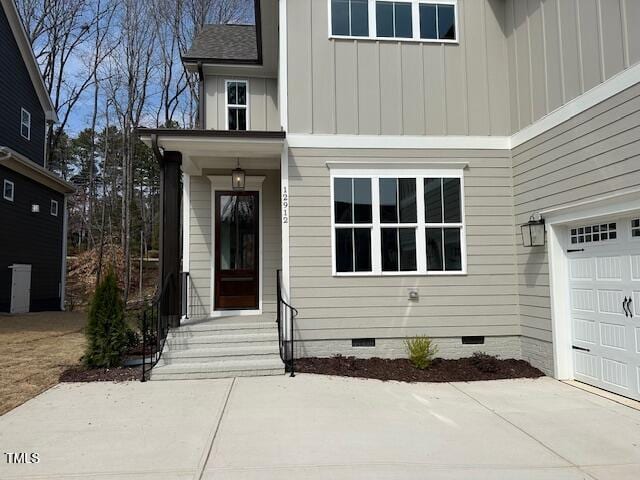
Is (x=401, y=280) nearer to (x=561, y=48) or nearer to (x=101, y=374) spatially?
(x=561, y=48)

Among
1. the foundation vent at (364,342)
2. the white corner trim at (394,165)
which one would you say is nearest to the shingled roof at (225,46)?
the white corner trim at (394,165)

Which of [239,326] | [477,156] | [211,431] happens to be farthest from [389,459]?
[477,156]

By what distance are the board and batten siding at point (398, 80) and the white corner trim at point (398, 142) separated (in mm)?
90

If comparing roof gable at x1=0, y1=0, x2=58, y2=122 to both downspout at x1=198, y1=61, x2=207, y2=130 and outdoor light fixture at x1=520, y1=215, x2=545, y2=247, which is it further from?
outdoor light fixture at x1=520, y1=215, x2=545, y2=247

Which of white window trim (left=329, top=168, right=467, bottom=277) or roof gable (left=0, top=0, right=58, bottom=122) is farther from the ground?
roof gable (left=0, top=0, right=58, bottom=122)

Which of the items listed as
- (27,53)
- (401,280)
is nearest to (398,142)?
(401,280)

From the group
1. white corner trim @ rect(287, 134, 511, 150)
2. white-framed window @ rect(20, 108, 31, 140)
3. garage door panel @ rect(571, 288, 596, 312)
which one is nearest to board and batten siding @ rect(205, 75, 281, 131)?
white corner trim @ rect(287, 134, 511, 150)

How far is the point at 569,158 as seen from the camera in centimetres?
562

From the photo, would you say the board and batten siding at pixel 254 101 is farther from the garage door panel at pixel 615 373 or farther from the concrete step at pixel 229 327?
the garage door panel at pixel 615 373

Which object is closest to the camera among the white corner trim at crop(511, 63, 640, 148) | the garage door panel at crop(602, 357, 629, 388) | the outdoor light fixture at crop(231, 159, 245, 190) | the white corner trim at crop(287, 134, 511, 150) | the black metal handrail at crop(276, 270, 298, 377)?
the white corner trim at crop(511, 63, 640, 148)

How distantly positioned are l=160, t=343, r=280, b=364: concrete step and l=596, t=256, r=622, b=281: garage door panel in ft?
13.8

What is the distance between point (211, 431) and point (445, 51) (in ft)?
20.7

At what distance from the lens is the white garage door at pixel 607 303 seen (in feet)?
15.9

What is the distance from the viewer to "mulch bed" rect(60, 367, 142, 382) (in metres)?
5.71
